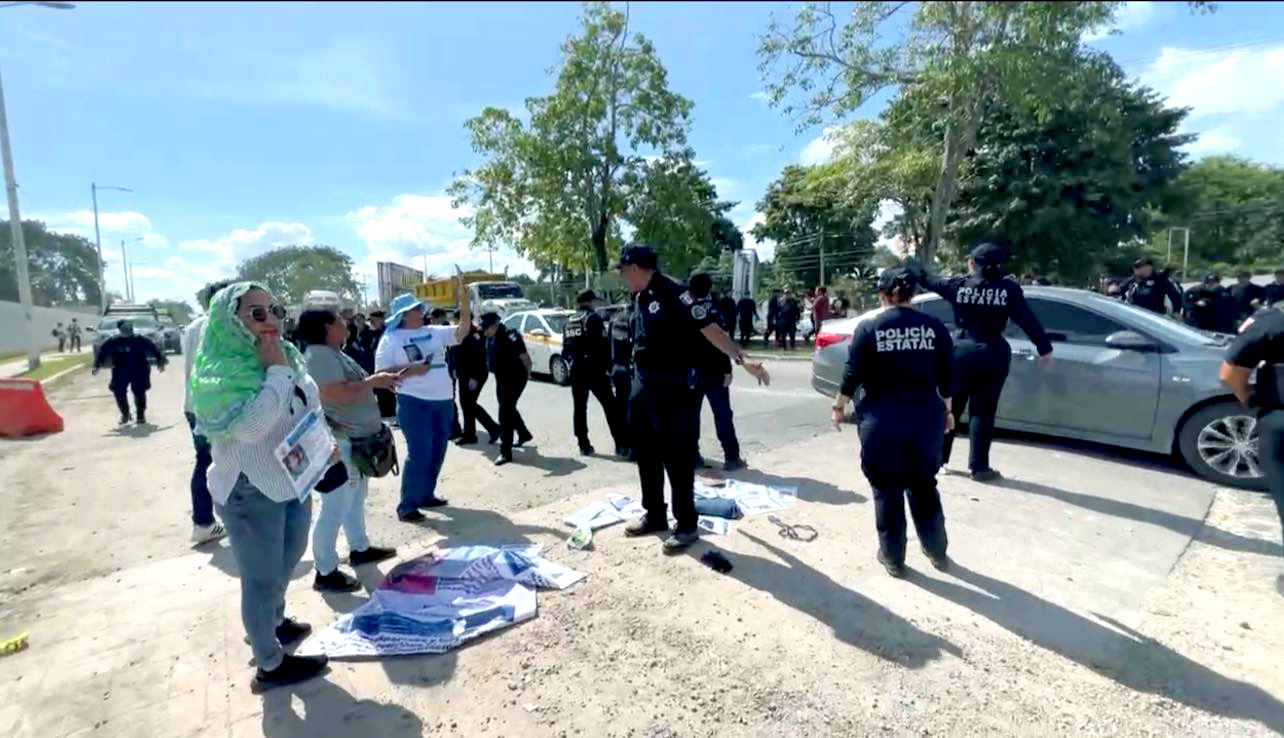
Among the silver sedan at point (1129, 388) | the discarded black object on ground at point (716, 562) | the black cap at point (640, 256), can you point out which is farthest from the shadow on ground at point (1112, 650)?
the silver sedan at point (1129, 388)

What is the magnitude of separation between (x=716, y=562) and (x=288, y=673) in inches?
84.4

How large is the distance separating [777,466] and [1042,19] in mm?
4688

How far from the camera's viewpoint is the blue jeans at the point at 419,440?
518cm

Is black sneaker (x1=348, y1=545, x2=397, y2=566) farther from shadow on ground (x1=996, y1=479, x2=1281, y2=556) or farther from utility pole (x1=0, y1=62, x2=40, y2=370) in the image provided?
utility pole (x1=0, y1=62, x2=40, y2=370)

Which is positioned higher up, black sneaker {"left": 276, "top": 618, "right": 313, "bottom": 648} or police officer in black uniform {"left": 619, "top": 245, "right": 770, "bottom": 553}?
police officer in black uniform {"left": 619, "top": 245, "right": 770, "bottom": 553}

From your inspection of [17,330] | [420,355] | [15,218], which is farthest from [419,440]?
[17,330]

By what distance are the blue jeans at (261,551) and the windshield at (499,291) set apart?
2838 centimetres

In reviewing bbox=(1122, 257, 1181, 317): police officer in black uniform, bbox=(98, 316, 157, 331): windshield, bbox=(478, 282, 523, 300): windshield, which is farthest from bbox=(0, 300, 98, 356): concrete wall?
bbox=(1122, 257, 1181, 317): police officer in black uniform

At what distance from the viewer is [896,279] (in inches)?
148

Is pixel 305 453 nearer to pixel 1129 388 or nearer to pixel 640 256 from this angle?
pixel 640 256

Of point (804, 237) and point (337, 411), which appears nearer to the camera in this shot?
point (337, 411)

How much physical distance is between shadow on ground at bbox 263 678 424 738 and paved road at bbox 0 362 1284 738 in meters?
0.01

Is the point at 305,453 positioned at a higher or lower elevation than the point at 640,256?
lower

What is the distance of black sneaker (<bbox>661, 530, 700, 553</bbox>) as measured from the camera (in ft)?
13.6
